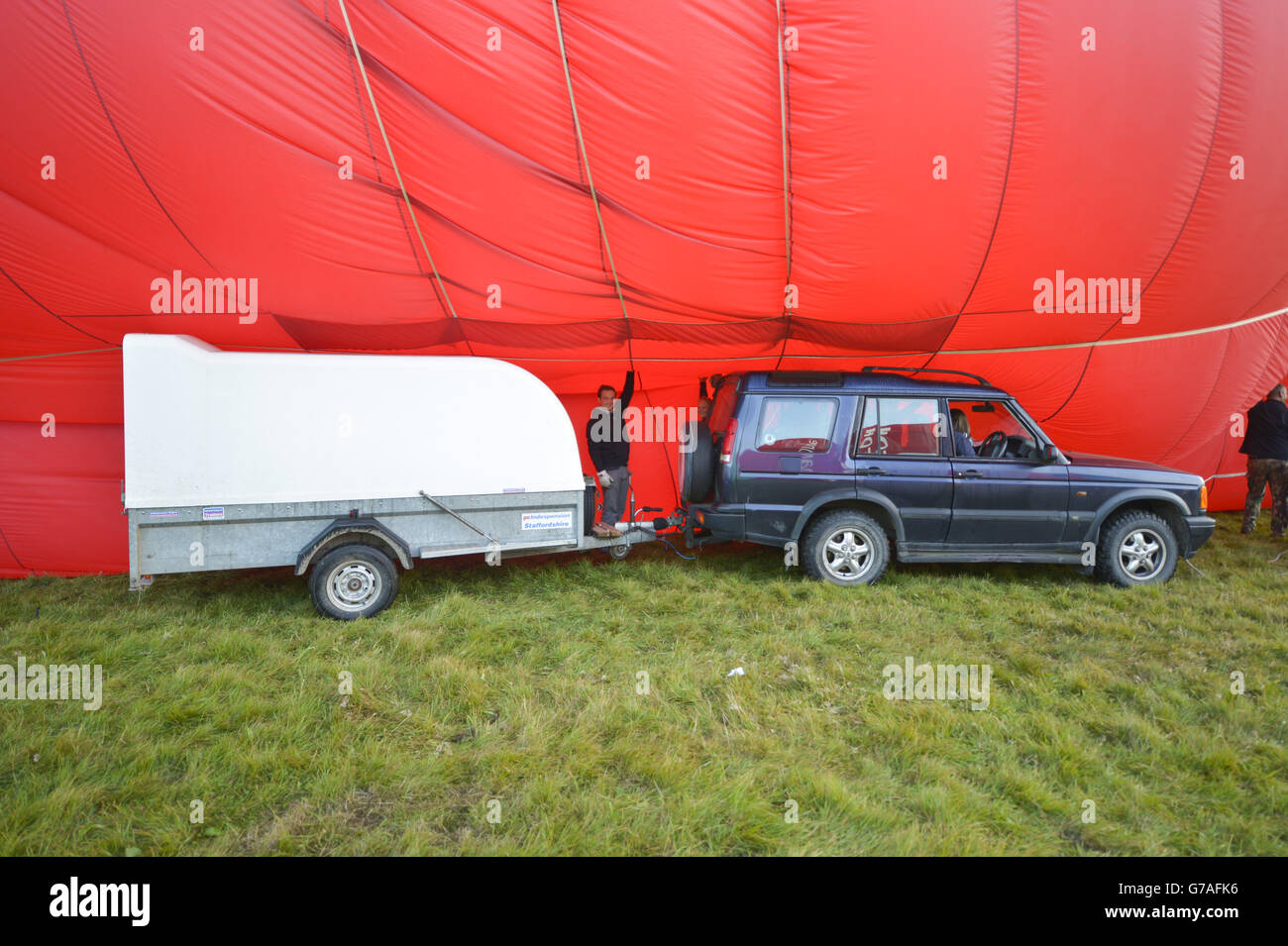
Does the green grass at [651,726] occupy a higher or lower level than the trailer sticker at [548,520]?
lower

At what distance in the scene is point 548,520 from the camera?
6.11 m

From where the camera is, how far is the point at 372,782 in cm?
336

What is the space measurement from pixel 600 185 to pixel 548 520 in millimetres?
2944

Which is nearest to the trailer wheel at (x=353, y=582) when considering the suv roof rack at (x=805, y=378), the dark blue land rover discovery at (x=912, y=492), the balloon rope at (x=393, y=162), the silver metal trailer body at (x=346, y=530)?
the silver metal trailer body at (x=346, y=530)

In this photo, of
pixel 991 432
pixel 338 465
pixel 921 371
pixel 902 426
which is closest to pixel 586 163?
pixel 338 465

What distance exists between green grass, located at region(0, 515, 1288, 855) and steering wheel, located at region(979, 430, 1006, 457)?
1.44m

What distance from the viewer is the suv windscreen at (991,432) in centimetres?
670

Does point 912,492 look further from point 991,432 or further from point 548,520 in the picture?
point 548,520

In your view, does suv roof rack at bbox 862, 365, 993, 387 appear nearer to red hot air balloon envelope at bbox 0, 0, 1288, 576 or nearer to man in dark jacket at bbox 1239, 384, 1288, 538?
red hot air balloon envelope at bbox 0, 0, 1288, 576

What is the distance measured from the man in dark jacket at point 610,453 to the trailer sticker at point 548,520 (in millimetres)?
1039

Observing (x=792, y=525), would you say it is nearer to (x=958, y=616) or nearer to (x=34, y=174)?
(x=958, y=616)

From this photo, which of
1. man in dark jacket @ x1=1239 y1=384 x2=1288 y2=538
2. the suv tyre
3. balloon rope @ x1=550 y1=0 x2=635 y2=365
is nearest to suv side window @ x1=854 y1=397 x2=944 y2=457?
the suv tyre

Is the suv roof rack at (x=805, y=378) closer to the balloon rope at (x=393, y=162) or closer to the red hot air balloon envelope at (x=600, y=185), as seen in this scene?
the red hot air balloon envelope at (x=600, y=185)

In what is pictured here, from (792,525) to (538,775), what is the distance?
147 inches
